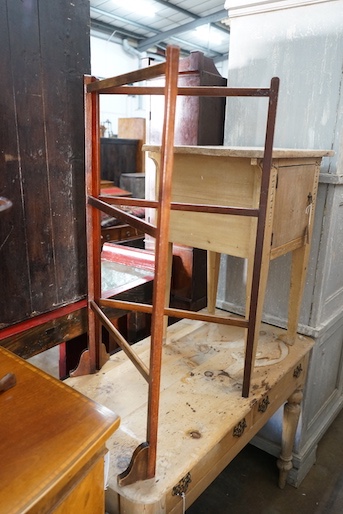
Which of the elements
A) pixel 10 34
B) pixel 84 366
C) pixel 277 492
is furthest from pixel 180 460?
pixel 10 34

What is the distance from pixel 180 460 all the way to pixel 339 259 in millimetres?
1386

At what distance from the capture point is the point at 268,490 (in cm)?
201

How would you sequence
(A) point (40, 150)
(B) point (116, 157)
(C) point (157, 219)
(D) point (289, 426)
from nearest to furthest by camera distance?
(C) point (157, 219)
(A) point (40, 150)
(D) point (289, 426)
(B) point (116, 157)

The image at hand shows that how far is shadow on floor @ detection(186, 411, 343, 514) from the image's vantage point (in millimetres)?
1896

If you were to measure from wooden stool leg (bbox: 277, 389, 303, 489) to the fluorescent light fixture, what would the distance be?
6506mm

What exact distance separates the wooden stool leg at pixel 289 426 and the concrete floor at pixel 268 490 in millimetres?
159

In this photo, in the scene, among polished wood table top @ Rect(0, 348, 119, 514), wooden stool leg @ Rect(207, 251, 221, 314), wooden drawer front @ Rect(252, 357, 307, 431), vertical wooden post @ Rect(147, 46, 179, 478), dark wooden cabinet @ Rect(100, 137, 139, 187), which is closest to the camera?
polished wood table top @ Rect(0, 348, 119, 514)

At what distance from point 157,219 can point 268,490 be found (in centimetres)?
176

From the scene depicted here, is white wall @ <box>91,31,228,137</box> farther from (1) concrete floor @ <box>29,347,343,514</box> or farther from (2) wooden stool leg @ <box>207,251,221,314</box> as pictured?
(1) concrete floor @ <box>29,347,343,514</box>

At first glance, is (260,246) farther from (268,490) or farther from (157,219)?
(268,490)

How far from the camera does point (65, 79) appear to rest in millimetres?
1521

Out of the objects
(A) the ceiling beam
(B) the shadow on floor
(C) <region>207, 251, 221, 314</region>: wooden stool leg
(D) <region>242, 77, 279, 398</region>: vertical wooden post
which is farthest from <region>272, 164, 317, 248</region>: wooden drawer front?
(A) the ceiling beam

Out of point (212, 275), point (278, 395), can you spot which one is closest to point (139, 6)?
point (212, 275)

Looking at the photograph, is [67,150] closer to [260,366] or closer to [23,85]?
[23,85]
